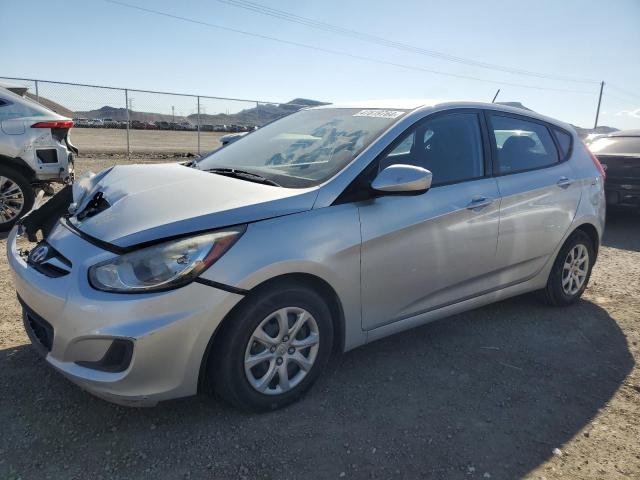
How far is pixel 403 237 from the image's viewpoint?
2936 millimetres

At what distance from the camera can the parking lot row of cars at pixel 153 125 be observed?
50.8 ft

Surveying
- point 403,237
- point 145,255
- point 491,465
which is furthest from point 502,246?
point 145,255

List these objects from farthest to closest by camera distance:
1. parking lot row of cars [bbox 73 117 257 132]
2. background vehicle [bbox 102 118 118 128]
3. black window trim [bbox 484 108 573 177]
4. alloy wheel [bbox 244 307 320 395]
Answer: parking lot row of cars [bbox 73 117 257 132] → background vehicle [bbox 102 118 118 128] → black window trim [bbox 484 108 573 177] → alloy wheel [bbox 244 307 320 395]

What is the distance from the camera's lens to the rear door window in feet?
12.1

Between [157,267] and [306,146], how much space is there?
4.85ft

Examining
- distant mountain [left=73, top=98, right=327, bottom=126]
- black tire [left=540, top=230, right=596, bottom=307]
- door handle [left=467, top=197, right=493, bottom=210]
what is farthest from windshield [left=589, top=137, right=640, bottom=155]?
distant mountain [left=73, top=98, right=327, bottom=126]

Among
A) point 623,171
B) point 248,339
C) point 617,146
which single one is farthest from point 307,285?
point 617,146

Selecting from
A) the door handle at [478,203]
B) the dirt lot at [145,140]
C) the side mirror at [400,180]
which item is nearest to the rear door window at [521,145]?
the door handle at [478,203]

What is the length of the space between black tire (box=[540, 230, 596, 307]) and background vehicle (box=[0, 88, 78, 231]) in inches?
217

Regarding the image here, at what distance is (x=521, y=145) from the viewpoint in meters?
3.91

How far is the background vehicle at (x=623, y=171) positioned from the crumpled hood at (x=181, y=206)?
669cm

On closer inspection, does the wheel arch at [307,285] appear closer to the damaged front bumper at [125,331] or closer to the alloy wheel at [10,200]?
the damaged front bumper at [125,331]

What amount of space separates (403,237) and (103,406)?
185 cm

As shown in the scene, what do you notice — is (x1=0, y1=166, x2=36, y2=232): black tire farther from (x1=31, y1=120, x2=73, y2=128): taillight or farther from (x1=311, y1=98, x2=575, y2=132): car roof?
(x1=311, y1=98, x2=575, y2=132): car roof
